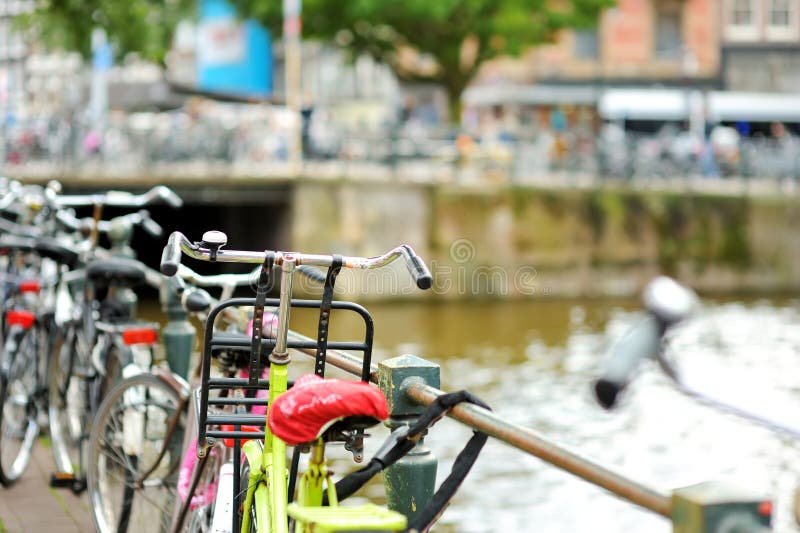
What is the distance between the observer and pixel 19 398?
592 centimetres

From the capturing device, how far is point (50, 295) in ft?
20.2

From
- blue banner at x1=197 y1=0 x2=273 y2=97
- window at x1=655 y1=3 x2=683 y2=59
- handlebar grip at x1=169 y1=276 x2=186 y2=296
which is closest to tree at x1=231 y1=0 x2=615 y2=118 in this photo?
blue banner at x1=197 y1=0 x2=273 y2=97

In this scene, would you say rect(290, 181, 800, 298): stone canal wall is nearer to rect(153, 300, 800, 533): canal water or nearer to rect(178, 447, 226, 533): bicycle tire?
rect(153, 300, 800, 533): canal water

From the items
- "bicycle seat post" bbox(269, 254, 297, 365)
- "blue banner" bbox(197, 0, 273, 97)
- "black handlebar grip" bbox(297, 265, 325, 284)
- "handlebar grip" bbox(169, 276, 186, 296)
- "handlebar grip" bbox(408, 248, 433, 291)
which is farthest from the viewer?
"blue banner" bbox(197, 0, 273, 97)

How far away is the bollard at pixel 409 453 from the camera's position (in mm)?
3602

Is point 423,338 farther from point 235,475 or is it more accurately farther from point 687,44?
point 687,44

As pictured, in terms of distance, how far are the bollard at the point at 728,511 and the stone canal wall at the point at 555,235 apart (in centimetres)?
2135

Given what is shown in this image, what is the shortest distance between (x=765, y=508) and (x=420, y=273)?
39.6 inches

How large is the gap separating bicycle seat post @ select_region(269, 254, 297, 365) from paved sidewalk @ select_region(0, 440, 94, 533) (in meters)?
2.08

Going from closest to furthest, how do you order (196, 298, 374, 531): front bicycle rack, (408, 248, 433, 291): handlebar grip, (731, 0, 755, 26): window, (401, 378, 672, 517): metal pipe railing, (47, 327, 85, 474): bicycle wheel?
(401, 378, 672, 517): metal pipe railing, (408, 248, 433, 291): handlebar grip, (196, 298, 374, 531): front bicycle rack, (47, 327, 85, 474): bicycle wheel, (731, 0, 755, 26): window

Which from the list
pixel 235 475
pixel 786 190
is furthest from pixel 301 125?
pixel 235 475

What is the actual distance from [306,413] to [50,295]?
366 cm

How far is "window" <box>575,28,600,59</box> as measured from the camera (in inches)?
1617

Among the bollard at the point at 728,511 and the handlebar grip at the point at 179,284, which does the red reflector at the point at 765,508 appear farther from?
the handlebar grip at the point at 179,284
